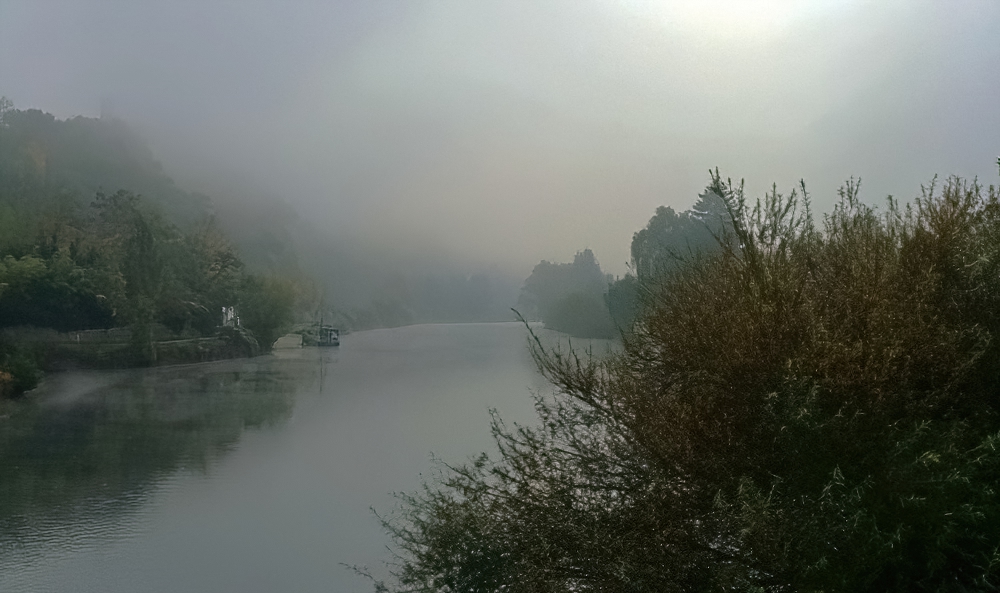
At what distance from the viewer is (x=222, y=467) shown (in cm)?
2156

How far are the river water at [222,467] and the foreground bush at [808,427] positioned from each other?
5.15 meters

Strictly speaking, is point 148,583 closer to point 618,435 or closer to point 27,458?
point 27,458

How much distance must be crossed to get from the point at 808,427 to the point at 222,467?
66.6 ft

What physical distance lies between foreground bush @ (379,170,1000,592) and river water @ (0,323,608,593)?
515 cm

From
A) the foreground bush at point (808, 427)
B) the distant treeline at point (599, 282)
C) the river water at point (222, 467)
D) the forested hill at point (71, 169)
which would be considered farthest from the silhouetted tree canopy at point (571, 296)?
the foreground bush at point (808, 427)

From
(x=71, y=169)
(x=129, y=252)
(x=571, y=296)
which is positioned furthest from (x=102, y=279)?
(x=571, y=296)

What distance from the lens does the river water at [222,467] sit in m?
15.3

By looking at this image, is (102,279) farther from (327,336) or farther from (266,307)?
(327,336)

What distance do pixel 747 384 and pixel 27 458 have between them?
22140 mm

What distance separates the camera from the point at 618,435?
5773 millimetres

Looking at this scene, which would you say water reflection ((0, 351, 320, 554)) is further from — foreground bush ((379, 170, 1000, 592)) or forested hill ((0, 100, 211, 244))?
foreground bush ((379, 170, 1000, 592))

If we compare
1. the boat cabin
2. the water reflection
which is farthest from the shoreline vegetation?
the boat cabin

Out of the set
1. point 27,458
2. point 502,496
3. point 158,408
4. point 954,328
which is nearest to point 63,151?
point 158,408

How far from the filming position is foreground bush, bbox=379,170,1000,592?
363 centimetres
